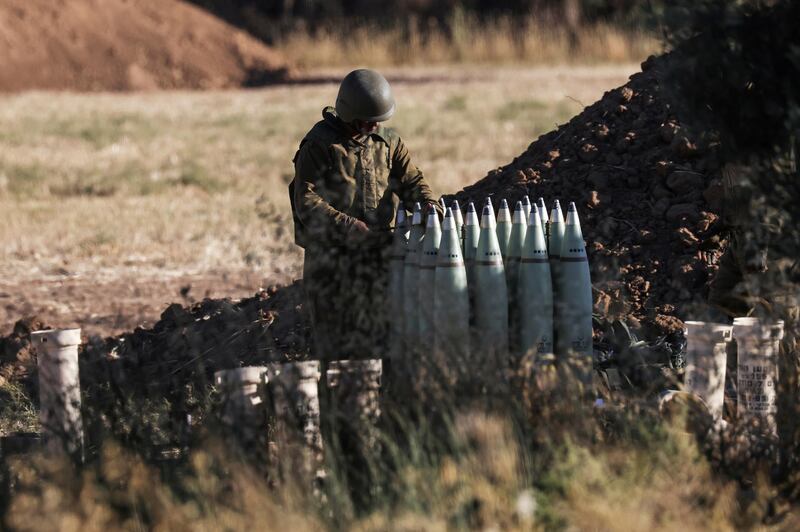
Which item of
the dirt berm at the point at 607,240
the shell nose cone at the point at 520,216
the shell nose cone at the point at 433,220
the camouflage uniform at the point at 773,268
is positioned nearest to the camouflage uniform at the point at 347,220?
the shell nose cone at the point at 433,220

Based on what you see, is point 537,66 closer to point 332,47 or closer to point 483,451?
point 332,47

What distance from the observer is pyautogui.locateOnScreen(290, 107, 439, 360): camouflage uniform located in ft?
21.9

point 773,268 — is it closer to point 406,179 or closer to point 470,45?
→ point 406,179

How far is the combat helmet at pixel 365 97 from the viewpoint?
6.47m

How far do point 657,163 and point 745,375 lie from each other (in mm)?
2978

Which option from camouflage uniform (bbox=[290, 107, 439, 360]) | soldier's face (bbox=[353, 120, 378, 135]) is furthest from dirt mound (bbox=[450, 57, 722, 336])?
soldier's face (bbox=[353, 120, 378, 135])

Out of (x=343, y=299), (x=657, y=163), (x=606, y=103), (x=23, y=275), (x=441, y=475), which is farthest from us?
(x=23, y=275)

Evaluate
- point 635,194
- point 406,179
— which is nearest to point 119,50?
point 635,194

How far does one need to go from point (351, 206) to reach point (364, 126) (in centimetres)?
41

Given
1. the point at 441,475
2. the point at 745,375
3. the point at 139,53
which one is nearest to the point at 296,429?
the point at 441,475

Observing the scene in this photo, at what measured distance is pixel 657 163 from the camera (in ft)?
28.3

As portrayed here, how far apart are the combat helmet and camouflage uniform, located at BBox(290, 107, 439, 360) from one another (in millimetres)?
223

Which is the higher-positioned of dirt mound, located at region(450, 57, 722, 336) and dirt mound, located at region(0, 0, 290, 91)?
dirt mound, located at region(0, 0, 290, 91)

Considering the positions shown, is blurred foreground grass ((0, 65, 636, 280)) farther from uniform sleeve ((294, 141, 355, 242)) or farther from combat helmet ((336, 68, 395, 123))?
combat helmet ((336, 68, 395, 123))
